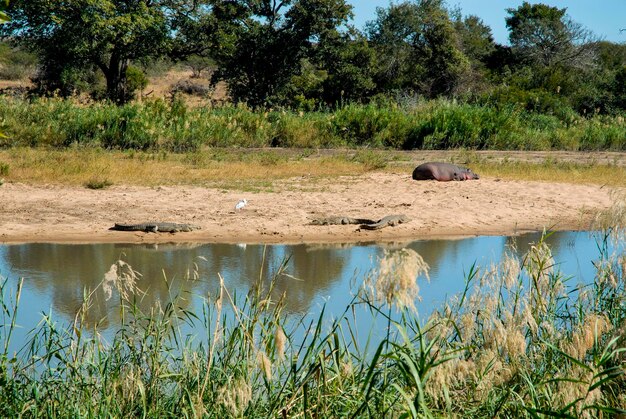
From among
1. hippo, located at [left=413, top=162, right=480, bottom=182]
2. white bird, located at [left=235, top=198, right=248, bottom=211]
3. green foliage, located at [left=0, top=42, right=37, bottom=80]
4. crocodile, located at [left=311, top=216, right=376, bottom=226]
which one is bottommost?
crocodile, located at [left=311, top=216, right=376, bottom=226]

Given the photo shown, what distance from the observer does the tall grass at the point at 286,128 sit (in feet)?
57.3

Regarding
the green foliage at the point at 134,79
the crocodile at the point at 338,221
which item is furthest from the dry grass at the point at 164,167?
the green foliage at the point at 134,79

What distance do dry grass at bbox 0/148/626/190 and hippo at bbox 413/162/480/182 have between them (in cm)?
93

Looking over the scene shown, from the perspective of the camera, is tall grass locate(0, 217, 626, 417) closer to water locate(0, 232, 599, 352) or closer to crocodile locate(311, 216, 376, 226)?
water locate(0, 232, 599, 352)

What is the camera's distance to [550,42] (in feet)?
118

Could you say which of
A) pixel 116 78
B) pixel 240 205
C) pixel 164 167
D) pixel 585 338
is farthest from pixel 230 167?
pixel 116 78

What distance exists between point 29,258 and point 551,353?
22.1 feet

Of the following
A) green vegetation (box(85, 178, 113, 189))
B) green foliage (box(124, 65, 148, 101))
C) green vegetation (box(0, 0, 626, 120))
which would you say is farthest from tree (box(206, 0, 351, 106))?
green vegetation (box(85, 178, 113, 189))

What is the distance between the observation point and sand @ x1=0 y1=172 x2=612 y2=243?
10.8m

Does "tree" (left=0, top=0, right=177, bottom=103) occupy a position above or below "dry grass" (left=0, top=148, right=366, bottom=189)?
above

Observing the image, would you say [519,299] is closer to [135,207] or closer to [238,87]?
[135,207]

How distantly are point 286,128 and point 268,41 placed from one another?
10769 mm

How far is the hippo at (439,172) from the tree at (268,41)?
48.8ft

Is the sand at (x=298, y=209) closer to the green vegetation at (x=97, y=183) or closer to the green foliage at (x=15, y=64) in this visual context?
the green vegetation at (x=97, y=183)
